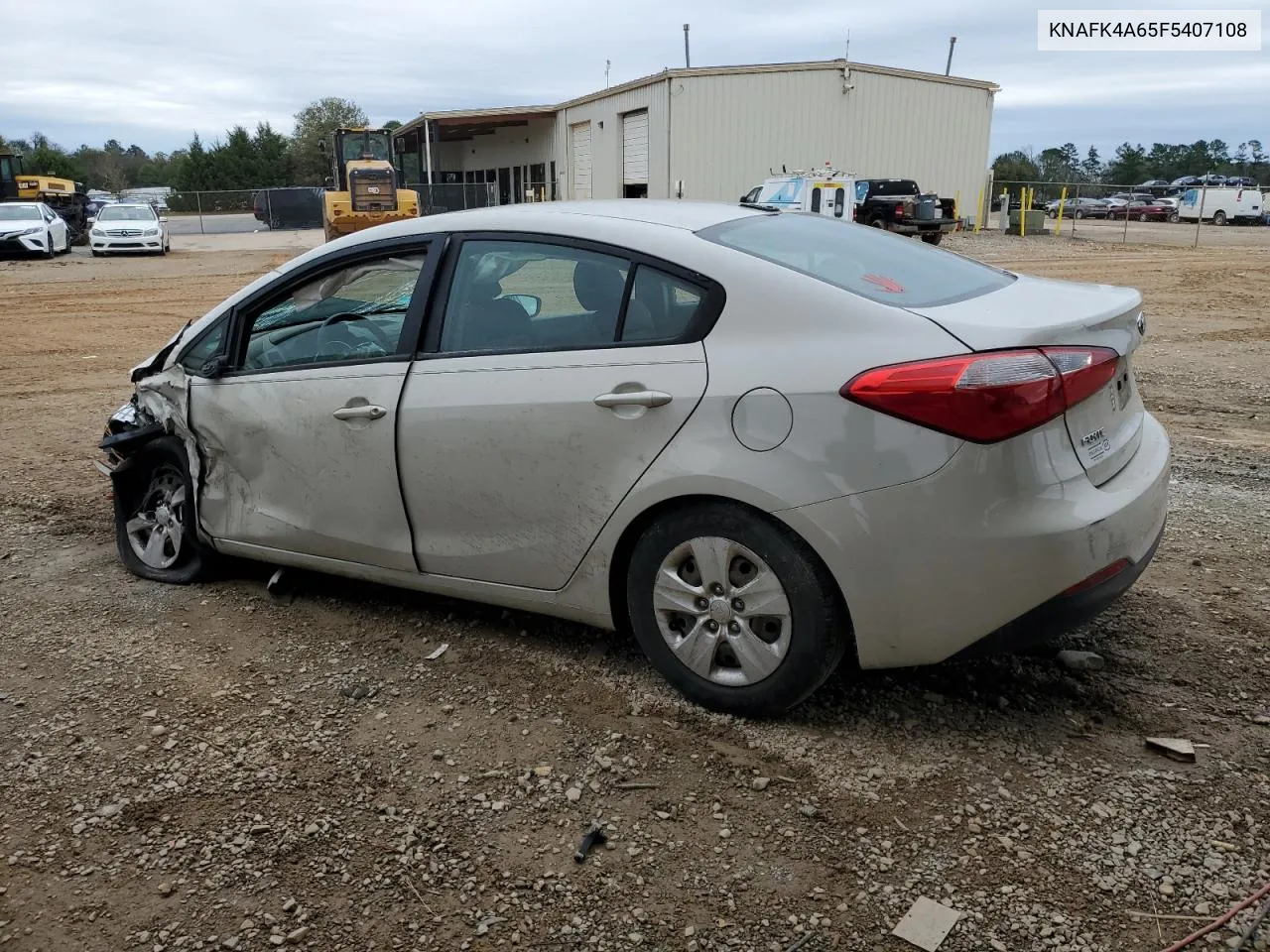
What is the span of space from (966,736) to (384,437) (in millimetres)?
2184

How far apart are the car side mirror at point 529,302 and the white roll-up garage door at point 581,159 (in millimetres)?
40908

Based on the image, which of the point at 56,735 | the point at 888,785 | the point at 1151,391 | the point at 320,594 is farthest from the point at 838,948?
the point at 1151,391

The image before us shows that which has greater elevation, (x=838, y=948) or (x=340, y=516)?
(x=340, y=516)

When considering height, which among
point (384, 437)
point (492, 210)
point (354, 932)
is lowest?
point (354, 932)

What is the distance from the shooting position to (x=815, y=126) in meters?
36.3

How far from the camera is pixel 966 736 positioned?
128 inches

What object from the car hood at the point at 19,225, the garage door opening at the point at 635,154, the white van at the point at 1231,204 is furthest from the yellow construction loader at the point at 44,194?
the white van at the point at 1231,204

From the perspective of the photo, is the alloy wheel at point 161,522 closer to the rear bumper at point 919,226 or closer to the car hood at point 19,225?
the rear bumper at point 919,226

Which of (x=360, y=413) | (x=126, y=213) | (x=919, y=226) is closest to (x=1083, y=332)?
(x=360, y=413)

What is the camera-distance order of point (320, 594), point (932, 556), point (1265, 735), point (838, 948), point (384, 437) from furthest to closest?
point (320, 594)
point (384, 437)
point (1265, 735)
point (932, 556)
point (838, 948)

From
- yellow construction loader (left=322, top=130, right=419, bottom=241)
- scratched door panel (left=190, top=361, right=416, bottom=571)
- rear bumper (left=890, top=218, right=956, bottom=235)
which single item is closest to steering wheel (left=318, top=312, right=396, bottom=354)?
scratched door panel (left=190, top=361, right=416, bottom=571)

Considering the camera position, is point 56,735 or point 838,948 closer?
point 838,948

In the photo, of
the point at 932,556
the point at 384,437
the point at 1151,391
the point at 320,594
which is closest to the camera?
the point at 932,556

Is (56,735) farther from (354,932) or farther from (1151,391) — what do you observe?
(1151,391)
